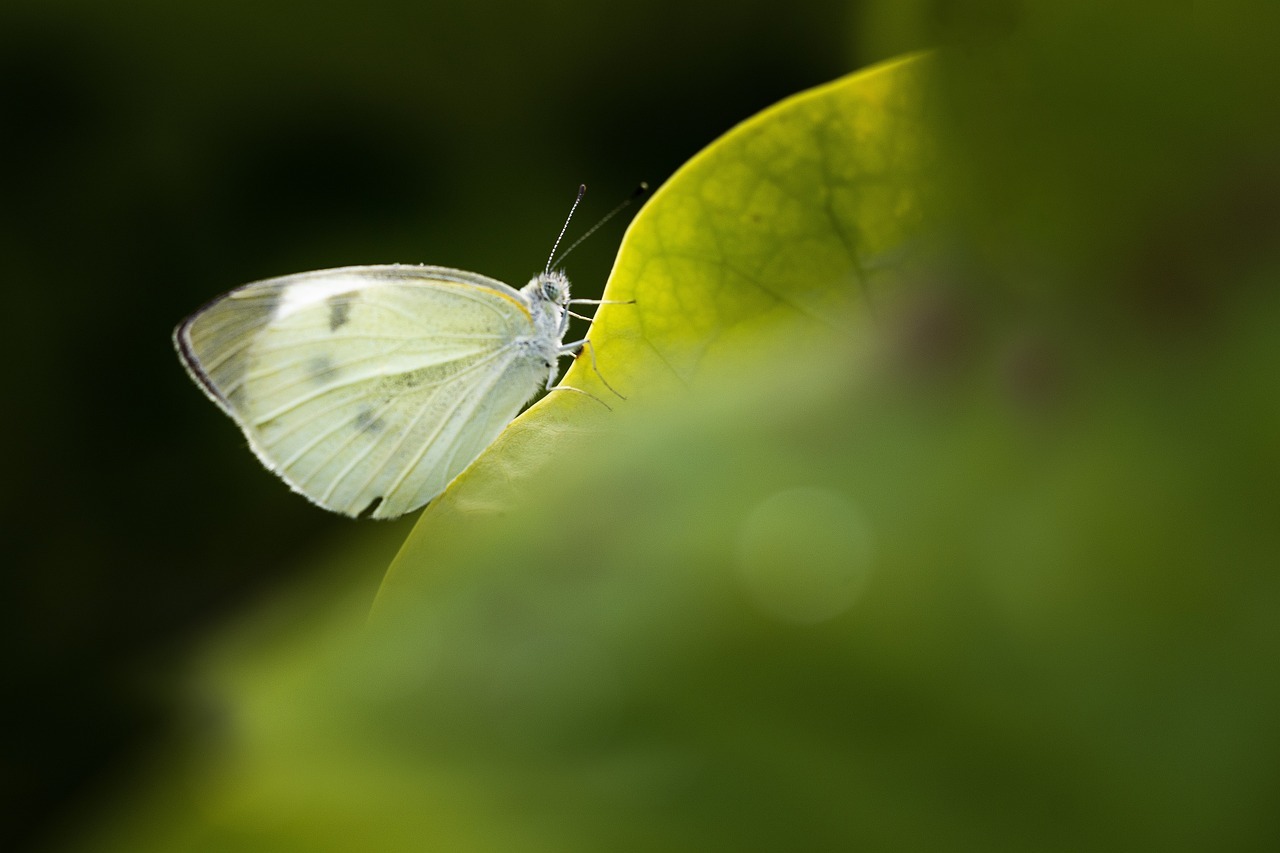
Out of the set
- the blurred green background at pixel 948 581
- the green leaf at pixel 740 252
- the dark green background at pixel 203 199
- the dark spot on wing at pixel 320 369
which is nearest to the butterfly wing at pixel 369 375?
the dark spot on wing at pixel 320 369

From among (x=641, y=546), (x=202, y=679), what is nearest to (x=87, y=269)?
(x=202, y=679)

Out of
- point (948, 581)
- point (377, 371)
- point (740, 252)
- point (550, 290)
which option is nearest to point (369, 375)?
point (377, 371)

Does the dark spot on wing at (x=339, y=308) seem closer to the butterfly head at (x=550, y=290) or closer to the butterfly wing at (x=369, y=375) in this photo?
the butterfly wing at (x=369, y=375)

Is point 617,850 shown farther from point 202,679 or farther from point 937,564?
point 202,679

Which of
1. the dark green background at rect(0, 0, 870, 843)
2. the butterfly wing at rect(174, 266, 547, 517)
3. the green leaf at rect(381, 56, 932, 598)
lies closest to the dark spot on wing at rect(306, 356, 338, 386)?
the butterfly wing at rect(174, 266, 547, 517)

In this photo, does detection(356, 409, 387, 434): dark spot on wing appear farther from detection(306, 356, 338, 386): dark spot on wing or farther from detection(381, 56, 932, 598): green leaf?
detection(381, 56, 932, 598): green leaf

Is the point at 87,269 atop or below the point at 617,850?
below
